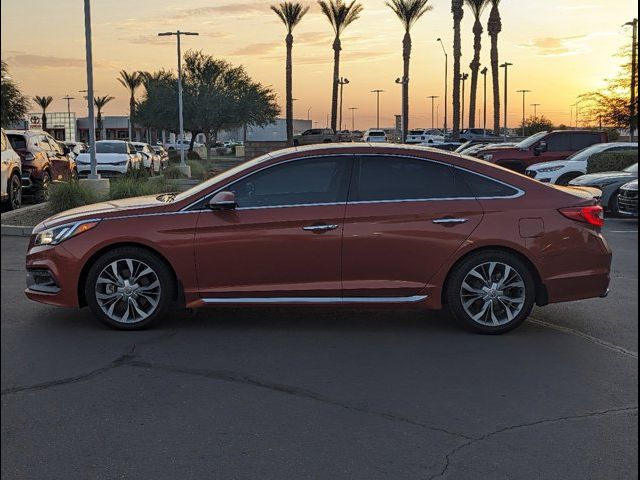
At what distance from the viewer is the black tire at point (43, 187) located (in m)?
16.6

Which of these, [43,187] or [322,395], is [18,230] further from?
[322,395]

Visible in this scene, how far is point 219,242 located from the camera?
6336 mm

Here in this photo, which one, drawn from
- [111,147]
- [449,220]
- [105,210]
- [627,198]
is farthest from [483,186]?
[111,147]

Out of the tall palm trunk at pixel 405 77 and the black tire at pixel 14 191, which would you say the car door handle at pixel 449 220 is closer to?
the black tire at pixel 14 191

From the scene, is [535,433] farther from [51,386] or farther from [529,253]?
[51,386]

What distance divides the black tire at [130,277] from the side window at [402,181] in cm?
166

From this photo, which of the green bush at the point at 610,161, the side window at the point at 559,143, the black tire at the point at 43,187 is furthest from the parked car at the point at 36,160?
the side window at the point at 559,143

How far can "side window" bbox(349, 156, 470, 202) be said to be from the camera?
255 inches

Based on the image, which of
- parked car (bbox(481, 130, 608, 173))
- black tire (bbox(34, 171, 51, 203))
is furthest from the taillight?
parked car (bbox(481, 130, 608, 173))

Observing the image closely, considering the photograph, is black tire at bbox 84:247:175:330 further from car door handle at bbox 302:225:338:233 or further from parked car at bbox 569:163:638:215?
parked car at bbox 569:163:638:215

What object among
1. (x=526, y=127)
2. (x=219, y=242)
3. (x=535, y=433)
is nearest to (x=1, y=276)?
(x=535, y=433)

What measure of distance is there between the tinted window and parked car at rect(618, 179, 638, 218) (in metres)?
9.16

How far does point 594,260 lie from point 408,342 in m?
1.72

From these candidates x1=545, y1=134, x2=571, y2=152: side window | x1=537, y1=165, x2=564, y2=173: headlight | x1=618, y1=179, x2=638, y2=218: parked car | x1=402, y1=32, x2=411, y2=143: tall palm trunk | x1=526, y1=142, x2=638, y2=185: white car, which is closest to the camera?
x1=618, y1=179, x2=638, y2=218: parked car
